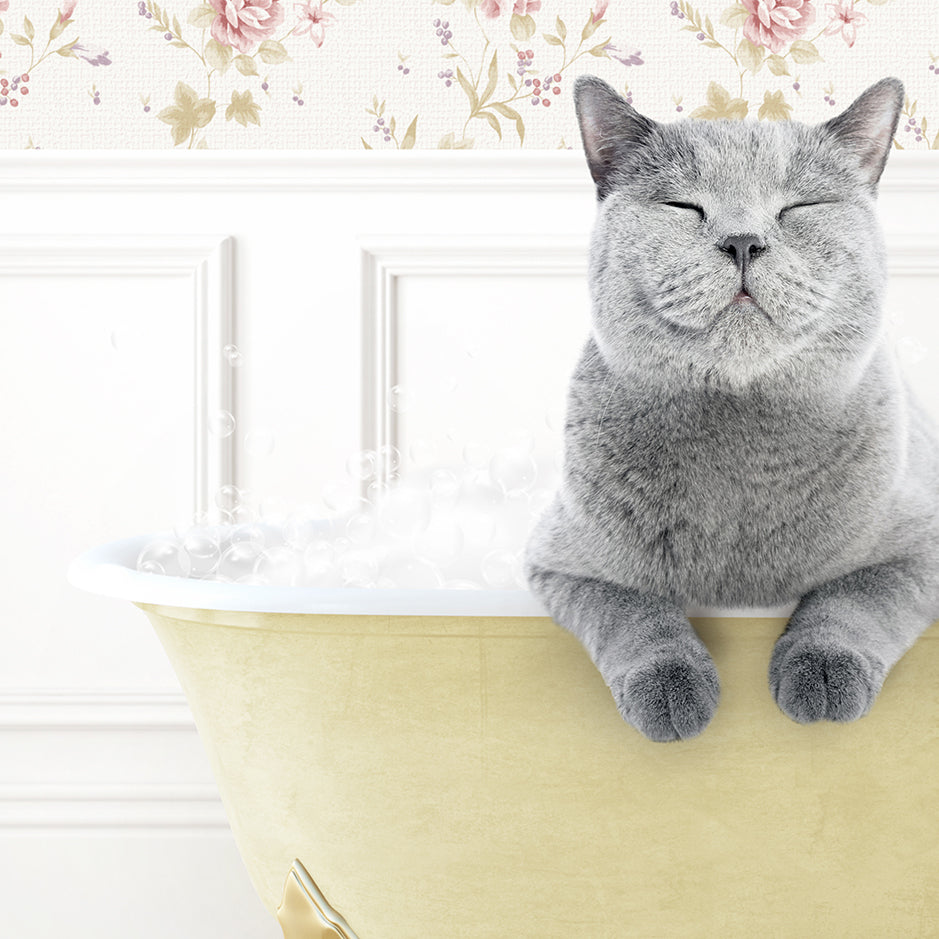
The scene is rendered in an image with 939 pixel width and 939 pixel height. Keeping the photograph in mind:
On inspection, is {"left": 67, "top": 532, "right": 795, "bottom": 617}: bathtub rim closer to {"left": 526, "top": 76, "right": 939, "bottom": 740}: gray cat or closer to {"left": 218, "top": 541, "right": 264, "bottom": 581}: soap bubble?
{"left": 526, "top": 76, "right": 939, "bottom": 740}: gray cat

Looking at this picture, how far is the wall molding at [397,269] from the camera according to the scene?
1.62m

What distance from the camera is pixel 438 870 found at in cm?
94

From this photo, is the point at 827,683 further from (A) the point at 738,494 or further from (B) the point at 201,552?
(B) the point at 201,552

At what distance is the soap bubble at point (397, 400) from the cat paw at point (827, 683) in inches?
40.3

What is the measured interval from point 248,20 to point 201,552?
984 millimetres

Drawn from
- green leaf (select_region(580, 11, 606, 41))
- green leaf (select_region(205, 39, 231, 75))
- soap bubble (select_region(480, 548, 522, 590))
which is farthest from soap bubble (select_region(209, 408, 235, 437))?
green leaf (select_region(580, 11, 606, 41))

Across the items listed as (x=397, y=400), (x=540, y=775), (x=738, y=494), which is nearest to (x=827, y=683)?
(x=738, y=494)

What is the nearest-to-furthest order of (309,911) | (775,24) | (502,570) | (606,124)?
1. (606,124)
2. (309,911)
3. (502,570)
4. (775,24)

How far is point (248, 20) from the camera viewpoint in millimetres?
1609

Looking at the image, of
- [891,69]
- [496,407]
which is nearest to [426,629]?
[496,407]

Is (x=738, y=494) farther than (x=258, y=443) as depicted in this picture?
No

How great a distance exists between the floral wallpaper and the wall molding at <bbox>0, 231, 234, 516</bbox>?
0.57ft

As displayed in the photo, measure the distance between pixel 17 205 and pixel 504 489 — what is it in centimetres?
101

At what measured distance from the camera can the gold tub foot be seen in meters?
0.99
